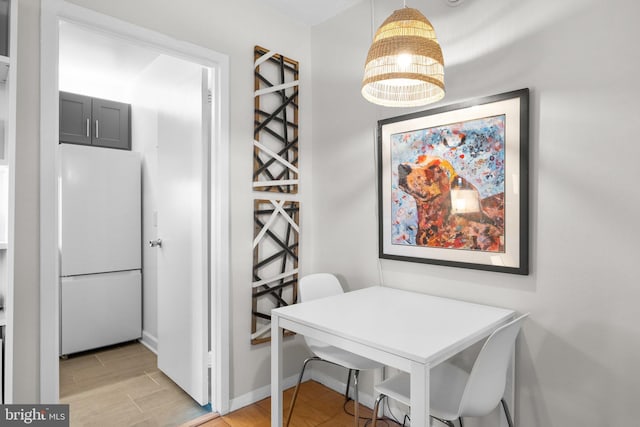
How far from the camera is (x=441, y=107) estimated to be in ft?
6.54

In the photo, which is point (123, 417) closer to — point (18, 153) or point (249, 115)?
point (18, 153)

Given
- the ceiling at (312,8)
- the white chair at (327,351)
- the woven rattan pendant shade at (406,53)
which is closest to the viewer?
the woven rattan pendant shade at (406,53)

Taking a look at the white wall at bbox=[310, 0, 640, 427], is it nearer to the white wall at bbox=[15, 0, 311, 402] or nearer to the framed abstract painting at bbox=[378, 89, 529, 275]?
the framed abstract painting at bbox=[378, 89, 529, 275]

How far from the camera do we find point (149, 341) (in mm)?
3426

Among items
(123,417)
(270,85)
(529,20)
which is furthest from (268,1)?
(123,417)

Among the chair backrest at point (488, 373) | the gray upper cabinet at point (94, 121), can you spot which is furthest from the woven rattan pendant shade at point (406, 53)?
the gray upper cabinet at point (94, 121)

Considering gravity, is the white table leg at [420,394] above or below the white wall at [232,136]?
below

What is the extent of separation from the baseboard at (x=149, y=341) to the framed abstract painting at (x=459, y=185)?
232cm

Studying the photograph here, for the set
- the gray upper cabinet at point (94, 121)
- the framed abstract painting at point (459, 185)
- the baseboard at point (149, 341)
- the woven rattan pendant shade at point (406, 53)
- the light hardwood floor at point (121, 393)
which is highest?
the gray upper cabinet at point (94, 121)

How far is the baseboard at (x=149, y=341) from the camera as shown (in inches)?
131

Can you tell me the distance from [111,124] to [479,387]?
3.82m

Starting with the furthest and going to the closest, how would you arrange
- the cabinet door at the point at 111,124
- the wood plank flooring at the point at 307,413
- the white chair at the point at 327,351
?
1. the cabinet door at the point at 111,124
2. the wood plank flooring at the point at 307,413
3. the white chair at the point at 327,351

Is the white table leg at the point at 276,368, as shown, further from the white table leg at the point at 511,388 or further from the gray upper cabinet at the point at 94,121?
the gray upper cabinet at the point at 94,121

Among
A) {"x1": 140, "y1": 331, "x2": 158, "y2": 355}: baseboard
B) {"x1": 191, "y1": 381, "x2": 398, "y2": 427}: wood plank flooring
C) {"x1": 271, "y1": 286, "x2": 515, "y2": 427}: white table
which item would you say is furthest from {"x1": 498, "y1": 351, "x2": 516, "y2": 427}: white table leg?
{"x1": 140, "y1": 331, "x2": 158, "y2": 355}: baseboard
